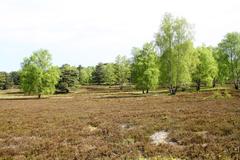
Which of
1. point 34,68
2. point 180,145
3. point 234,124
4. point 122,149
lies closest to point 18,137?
point 122,149

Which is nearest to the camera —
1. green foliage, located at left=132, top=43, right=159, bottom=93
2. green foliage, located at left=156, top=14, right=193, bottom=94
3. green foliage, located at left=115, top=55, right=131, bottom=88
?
green foliage, located at left=156, top=14, right=193, bottom=94

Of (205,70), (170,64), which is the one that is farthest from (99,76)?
(170,64)

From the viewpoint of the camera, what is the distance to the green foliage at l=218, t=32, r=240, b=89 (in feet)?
245

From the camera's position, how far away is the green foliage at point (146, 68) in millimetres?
69812

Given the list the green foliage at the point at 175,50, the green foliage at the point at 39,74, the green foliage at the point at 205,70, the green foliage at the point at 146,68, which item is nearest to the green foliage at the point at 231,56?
the green foliage at the point at 205,70

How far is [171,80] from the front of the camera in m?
61.9

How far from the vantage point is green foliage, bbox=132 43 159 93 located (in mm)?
69812

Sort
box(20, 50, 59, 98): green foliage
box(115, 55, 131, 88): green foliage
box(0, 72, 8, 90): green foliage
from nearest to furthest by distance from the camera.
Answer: box(20, 50, 59, 98): green foliage, box(115, 55, 131, 88): green foliage, box(0, 72, 8, 90): green foliage

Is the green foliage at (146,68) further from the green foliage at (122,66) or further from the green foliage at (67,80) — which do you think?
the green foliage at (122,66)

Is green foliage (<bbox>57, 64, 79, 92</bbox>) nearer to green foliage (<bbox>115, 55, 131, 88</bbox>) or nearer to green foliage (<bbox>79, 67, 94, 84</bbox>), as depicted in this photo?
green foliage (<bbox>115, 55, 131, 88</bbox>)

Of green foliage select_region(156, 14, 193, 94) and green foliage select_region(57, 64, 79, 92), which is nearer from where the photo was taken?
green foliage select_region(156, 14, 193, 94)

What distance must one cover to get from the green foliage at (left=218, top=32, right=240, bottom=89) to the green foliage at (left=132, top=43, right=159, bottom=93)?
16.4 m

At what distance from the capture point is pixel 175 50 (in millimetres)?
61969

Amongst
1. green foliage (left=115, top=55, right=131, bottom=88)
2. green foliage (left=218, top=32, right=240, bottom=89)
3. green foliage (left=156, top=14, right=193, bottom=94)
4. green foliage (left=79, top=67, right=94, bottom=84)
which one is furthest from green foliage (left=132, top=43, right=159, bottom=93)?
green foliage (left=79, top=67, right=94, bottom=84)
